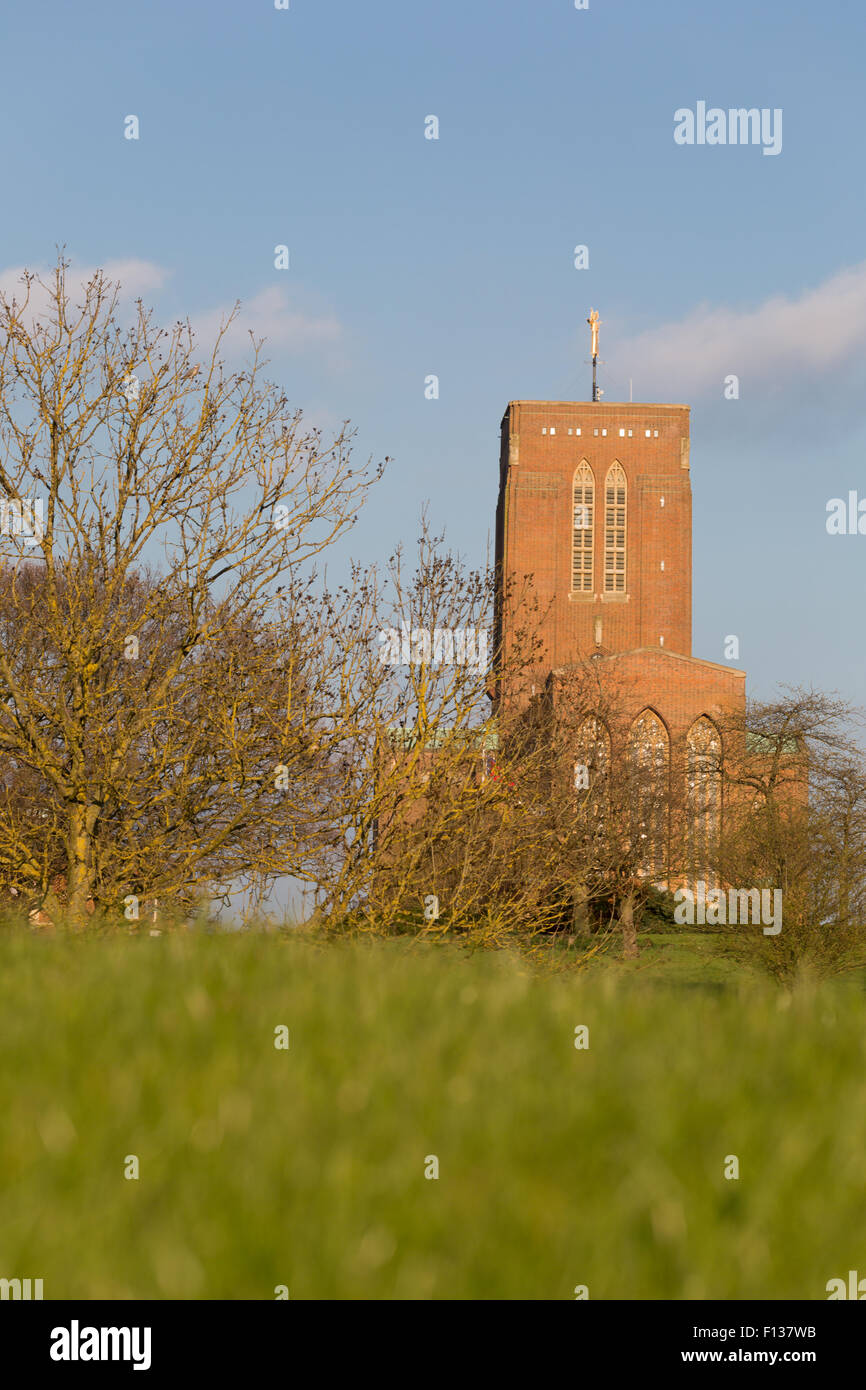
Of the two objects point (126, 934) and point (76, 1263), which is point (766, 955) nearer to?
point (126, 934)

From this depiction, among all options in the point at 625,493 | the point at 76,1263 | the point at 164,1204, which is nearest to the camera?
the point at 76,1263

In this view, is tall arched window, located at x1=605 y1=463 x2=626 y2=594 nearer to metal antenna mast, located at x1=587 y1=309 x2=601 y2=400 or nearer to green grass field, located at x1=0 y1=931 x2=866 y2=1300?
metal antenna mast, located at x1=587 y1=309 x2=601 y2=400

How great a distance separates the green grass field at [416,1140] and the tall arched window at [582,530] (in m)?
66.8

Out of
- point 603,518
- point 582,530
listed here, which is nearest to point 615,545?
point 603,518

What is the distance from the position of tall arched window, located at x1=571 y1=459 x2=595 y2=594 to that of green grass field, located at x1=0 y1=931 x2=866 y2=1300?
219 ft

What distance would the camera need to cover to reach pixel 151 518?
11.5m

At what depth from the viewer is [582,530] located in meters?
Answer: 71.3

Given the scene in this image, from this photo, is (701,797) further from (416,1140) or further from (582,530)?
(416,1140)

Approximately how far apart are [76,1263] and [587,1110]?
1540 mm

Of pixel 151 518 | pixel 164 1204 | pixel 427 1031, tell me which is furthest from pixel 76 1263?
pixel 151 518

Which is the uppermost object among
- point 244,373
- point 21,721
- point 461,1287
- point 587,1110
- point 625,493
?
point 625,493

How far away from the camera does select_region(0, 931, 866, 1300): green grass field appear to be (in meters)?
2.53

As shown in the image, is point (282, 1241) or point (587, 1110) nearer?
point (282, 1241)

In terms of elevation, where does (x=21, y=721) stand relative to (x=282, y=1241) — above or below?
above
